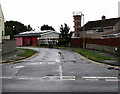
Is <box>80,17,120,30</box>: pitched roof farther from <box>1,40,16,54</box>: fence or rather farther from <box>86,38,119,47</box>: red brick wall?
<box>1,40,16,54</box>: fence

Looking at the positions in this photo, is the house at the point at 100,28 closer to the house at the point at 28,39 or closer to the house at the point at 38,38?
the house at the point at 38,38

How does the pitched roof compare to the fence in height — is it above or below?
above

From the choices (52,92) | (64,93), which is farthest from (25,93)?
(64,93)

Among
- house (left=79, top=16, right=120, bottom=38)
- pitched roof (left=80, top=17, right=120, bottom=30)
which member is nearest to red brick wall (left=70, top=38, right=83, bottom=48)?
house (left=79, top=16, right=120, bottom=38)

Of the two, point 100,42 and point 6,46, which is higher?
point 100,42

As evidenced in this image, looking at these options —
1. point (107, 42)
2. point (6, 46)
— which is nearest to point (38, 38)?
point (6, 46)

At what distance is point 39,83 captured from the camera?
9.80 meters

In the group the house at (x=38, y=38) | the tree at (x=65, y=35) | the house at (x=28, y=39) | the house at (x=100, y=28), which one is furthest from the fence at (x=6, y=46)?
the house at (x=28, y=39)

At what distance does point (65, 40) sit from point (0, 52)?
29.9 m

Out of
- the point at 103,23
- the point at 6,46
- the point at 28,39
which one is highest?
the point at 103,23

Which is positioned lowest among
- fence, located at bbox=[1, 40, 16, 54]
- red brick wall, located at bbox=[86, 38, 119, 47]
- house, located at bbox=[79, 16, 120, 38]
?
fence, located at bbox=[1, 40, 16, 54]

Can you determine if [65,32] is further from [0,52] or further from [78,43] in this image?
[0,52]

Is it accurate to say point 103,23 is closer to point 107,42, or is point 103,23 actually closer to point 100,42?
point 100,42

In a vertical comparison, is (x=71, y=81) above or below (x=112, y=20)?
below
